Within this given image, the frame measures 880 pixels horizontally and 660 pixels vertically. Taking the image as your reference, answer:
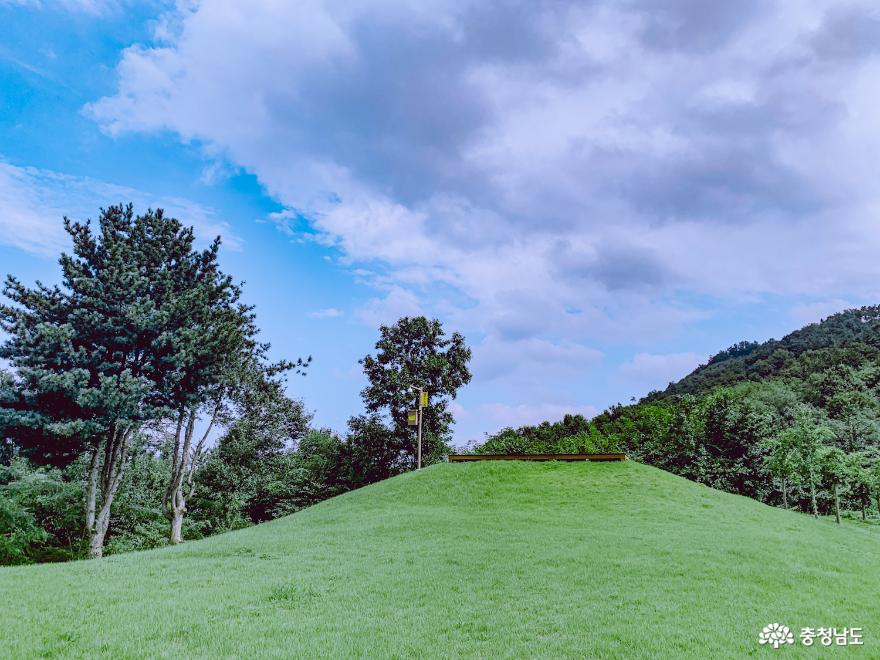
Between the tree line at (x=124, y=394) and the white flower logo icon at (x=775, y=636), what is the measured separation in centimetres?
1814

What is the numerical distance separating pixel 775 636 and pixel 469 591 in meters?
4.43

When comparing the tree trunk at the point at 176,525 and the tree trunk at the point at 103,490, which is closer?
the tree trunk at the point at 103,490

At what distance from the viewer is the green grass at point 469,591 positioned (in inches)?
266

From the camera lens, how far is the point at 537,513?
17609 millimetres

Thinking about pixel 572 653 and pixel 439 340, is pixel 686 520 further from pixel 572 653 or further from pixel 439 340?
pixel 439 340

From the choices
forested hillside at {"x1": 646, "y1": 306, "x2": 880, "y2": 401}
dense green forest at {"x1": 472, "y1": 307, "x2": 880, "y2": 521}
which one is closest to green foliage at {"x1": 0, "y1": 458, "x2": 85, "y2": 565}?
dense green forest at {"x1": 472, "y1": 307, "x2": 880, "y2": 521}

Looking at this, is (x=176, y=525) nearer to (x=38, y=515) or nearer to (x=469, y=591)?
(x=38, y=515)

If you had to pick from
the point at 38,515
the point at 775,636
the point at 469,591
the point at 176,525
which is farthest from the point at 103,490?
the point at 775,636

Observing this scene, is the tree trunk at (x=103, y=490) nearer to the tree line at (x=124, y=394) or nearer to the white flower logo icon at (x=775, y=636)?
the tree line at (x=124, y=394)

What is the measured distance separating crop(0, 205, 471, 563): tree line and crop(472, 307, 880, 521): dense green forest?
20.1 metres

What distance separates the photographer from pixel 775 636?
23.3ft

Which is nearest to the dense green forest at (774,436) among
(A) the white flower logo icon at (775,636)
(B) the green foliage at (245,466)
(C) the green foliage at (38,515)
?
(B) the green foliage at (245,466)

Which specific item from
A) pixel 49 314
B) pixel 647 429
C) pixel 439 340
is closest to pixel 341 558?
pixel 49 314

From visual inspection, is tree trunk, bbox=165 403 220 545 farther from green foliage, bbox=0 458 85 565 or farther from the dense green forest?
the dense green forest
